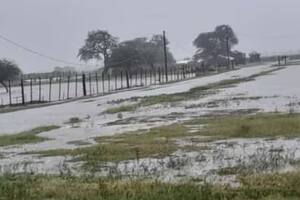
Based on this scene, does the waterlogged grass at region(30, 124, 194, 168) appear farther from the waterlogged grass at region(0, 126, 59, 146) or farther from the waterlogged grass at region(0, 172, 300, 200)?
the waterlogged grass at region(0, 172, 300, 200)

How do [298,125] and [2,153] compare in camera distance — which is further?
[298,125]

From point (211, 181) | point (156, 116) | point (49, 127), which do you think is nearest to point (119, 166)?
point (211, 181)

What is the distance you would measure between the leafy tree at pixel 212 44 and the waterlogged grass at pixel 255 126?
151691mm

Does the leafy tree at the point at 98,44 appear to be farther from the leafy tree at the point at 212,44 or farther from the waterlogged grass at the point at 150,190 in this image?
the waterlogged grass at the point at 150,190

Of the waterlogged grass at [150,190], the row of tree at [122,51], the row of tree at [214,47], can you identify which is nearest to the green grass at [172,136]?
the waterlogged grass at [150,190]

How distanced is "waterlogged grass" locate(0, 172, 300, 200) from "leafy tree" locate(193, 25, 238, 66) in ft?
538

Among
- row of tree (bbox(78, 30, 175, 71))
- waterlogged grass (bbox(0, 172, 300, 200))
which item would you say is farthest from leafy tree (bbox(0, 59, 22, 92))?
waterlogged grass (bbox(0, 172, 300, 200))

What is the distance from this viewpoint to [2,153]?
54.6 ft

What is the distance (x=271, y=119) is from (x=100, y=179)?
11.3 meters

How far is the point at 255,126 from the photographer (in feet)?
62.1

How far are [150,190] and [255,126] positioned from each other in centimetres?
1041

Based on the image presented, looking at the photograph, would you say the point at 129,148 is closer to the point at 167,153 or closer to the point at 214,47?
the point at 167,153

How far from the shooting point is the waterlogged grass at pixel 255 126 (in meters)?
17.3

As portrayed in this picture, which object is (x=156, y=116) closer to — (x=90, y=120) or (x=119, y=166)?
(x=90, y=120)
